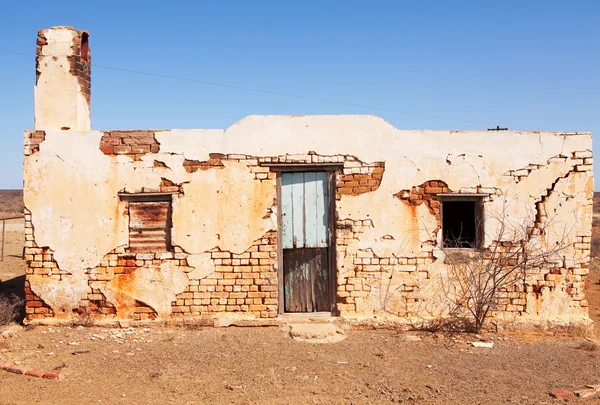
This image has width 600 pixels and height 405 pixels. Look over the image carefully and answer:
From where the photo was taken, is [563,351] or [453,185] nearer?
[563,351]

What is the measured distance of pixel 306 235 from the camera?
26.0ft

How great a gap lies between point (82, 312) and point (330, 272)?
3578 mm

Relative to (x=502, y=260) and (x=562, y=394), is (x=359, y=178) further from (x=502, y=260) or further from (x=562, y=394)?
(x=562, y=394)

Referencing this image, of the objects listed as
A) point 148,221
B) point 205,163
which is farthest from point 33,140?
point 205,163

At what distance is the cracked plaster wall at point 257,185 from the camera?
25.5 feet

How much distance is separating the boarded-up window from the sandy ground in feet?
3.92

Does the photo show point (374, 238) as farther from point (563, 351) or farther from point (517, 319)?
point (563, 351)

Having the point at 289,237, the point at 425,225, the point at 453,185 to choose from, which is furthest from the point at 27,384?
the point at 453,185

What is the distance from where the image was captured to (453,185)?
25.6 ft

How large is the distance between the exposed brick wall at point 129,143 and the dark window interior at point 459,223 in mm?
4556

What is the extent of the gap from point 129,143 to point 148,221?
1136mm

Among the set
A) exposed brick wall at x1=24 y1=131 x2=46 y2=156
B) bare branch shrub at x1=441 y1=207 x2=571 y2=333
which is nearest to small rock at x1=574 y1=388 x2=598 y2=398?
bare branch shrub at x1=441 y1=207 x2=571 y2=333

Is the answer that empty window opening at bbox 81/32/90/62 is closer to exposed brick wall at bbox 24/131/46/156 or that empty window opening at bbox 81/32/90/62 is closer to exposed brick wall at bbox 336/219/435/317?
exposed brick wall at bbox 24/131/46/156

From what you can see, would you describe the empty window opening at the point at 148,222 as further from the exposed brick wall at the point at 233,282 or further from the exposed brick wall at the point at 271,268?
the exposed brick wall at the point at 233,282
